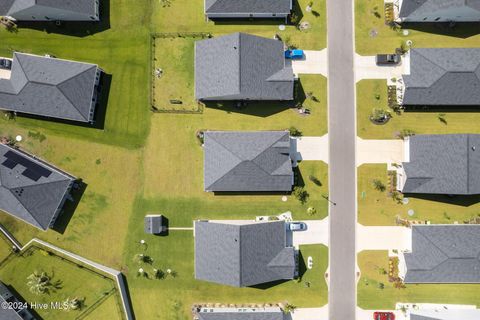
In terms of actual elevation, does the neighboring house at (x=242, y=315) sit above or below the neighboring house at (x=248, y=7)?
below

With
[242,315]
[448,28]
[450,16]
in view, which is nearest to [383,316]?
[242,315]

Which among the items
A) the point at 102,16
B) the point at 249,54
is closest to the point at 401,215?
the point at 249,54

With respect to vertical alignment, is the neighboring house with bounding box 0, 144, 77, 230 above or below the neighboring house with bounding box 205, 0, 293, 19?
below

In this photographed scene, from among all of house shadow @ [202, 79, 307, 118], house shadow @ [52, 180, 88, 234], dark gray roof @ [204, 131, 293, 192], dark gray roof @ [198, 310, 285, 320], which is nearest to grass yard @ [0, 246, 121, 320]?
house shadow @ [52, 180, 88, 234]

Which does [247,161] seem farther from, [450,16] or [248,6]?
[450,16]

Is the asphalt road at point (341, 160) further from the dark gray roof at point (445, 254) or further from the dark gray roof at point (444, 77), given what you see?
the dark gray roof at point (445, 254)

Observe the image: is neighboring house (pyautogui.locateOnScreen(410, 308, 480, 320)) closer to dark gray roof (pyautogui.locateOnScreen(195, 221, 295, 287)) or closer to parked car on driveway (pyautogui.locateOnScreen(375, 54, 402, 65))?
dark gray roof (pyautogui.locateOnScreen(195, 221, 295, 287))

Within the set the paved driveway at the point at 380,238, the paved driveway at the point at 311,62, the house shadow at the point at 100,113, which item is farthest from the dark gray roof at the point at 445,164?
the house shadow at the point at 100,113
